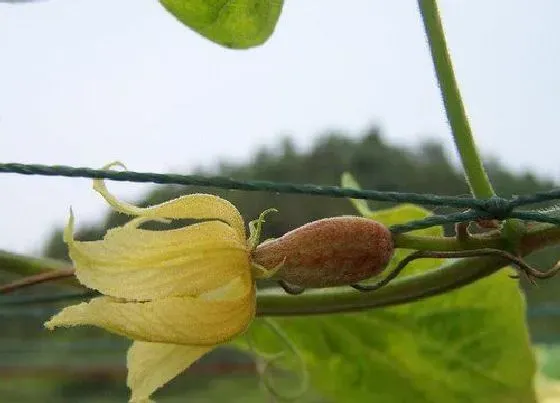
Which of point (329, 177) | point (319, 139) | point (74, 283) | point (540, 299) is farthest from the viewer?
point (319, 139)

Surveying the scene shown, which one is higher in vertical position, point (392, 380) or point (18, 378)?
point (392, 380)

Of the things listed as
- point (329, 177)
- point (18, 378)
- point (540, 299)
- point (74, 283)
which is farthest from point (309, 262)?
point (18, 378)

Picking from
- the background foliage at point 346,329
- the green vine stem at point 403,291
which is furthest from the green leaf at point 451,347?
the green vine stem at point 403,291

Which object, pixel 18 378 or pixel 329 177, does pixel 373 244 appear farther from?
pixel 18 378

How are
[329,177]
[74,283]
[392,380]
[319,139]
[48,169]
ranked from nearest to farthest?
[48,169] → [74,283] → [392,380] → [329,177] → [319,139]

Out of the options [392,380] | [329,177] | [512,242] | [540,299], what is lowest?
[540,299]

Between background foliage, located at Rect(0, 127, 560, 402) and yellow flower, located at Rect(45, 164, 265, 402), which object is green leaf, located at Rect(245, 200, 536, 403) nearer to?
background foliage, located at Rect(0, 127, 560, 402)

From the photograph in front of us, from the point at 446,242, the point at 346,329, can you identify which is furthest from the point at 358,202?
the point at 446,242
